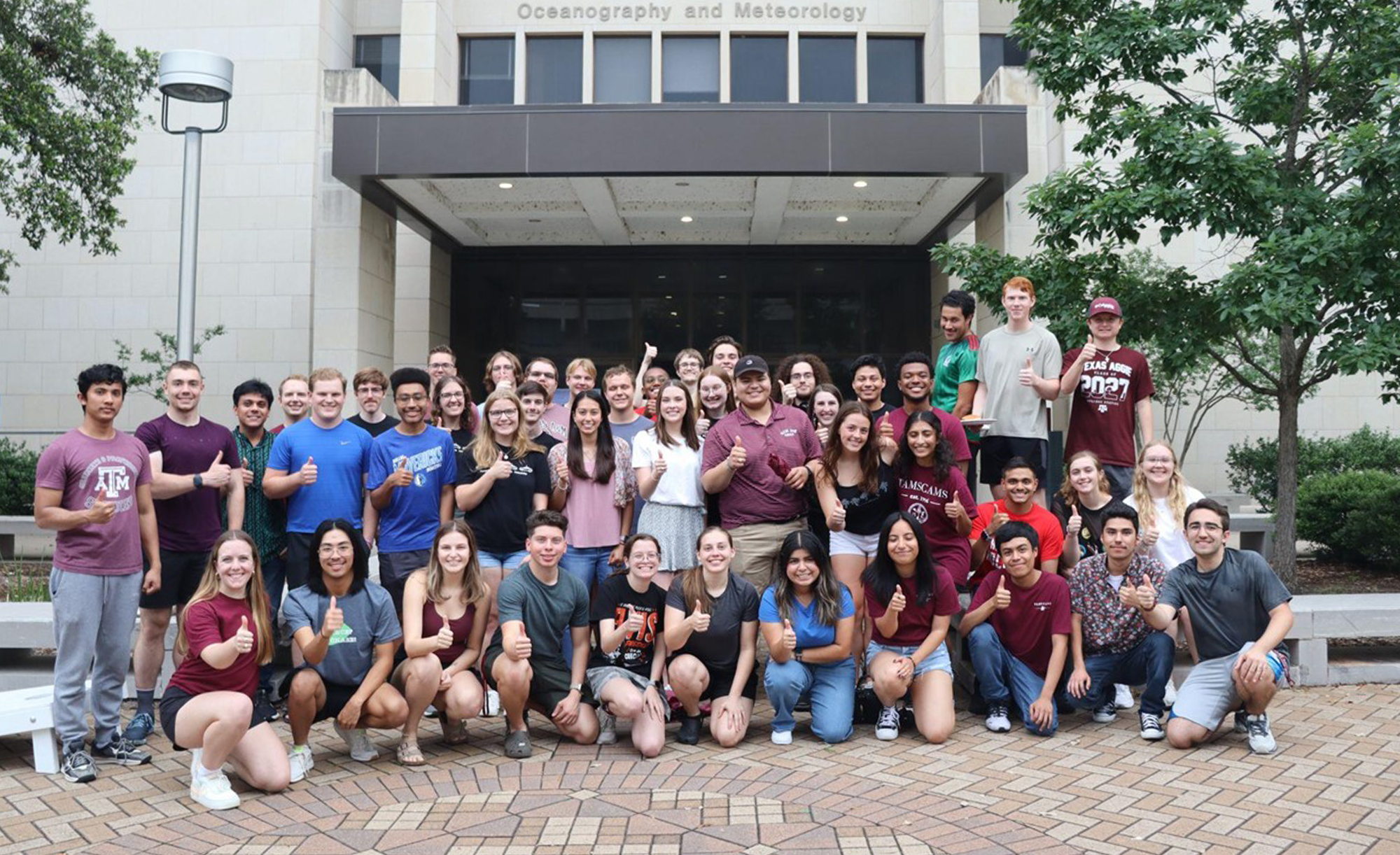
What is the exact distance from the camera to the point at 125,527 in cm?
556

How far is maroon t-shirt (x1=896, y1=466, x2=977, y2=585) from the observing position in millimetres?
6520

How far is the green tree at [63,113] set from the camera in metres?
12.3

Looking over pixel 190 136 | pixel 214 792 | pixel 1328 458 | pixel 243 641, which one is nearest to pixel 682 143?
pixel 190 136

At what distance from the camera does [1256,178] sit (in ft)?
27.8

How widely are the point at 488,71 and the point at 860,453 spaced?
641 inches

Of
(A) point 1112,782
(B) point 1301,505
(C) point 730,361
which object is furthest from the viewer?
(B) point 1301,505

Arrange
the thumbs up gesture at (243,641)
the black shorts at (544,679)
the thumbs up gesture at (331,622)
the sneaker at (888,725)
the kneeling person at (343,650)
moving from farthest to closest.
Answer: the sneaker at (888,725) < the black shorts at (544,679) < the kneeling person at (343,650) < the thumbs up gesture at (331,622) < the thumbs up gesture at (243,641)

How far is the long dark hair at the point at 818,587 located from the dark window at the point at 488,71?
16.2 m

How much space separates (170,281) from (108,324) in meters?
1.44

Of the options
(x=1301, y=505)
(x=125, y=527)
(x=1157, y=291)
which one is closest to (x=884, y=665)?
(x=125, y=527)

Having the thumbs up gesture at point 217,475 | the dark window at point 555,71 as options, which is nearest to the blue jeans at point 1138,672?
the thumbs up gesture at point 217,475

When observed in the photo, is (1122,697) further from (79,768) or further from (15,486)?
(15,486)

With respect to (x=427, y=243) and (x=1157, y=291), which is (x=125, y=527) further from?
(x=427, y=243)

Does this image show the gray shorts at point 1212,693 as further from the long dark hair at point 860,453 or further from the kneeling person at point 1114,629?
the long dark hair at point 860,453
